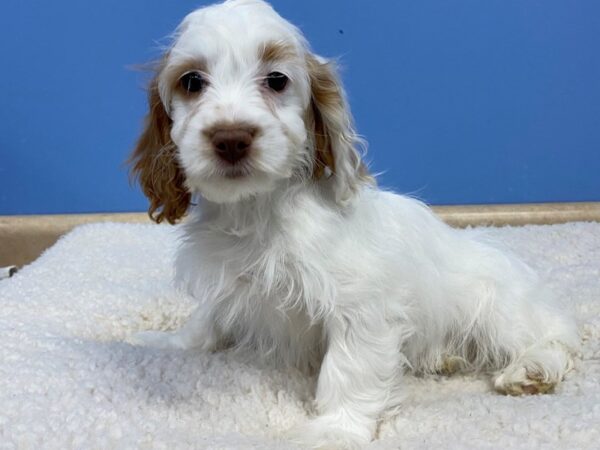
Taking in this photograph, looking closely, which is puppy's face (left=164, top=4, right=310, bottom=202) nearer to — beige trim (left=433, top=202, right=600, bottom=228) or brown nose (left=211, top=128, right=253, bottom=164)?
brown nose (left=211, top=128, right=253, bottom=164)

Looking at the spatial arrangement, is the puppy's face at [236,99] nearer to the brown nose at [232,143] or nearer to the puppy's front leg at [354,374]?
the brown nose at [232,143]

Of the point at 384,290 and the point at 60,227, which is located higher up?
the point at 384,290

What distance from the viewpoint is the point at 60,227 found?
10.2 feet

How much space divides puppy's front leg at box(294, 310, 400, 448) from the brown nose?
1.39 feet

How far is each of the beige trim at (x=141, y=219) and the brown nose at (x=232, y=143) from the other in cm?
190

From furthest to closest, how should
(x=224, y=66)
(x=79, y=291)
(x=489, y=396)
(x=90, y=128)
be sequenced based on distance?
(x=90, y=128), (x=79, y=291), (x=489, y=396), (x=224, y=66)

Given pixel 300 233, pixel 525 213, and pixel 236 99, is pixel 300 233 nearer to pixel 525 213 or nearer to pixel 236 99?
pixel 236 99

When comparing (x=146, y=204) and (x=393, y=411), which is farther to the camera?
(x=146, y=204)

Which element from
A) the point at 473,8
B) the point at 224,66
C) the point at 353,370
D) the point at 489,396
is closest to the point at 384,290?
the point at 353,370

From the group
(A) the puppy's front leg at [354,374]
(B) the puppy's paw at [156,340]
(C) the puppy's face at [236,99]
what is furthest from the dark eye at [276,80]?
(B) the puppy's paw at [156,340]

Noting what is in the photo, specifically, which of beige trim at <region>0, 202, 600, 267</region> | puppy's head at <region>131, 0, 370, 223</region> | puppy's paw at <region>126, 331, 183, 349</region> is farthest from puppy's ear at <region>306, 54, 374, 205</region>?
beige trim at <region>0, 202, 600, 267</region>

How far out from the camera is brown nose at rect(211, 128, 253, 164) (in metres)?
1.20

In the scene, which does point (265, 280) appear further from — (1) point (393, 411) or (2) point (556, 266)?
(2) point (556, 266)

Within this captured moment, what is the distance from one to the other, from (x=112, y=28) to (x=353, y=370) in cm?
202
